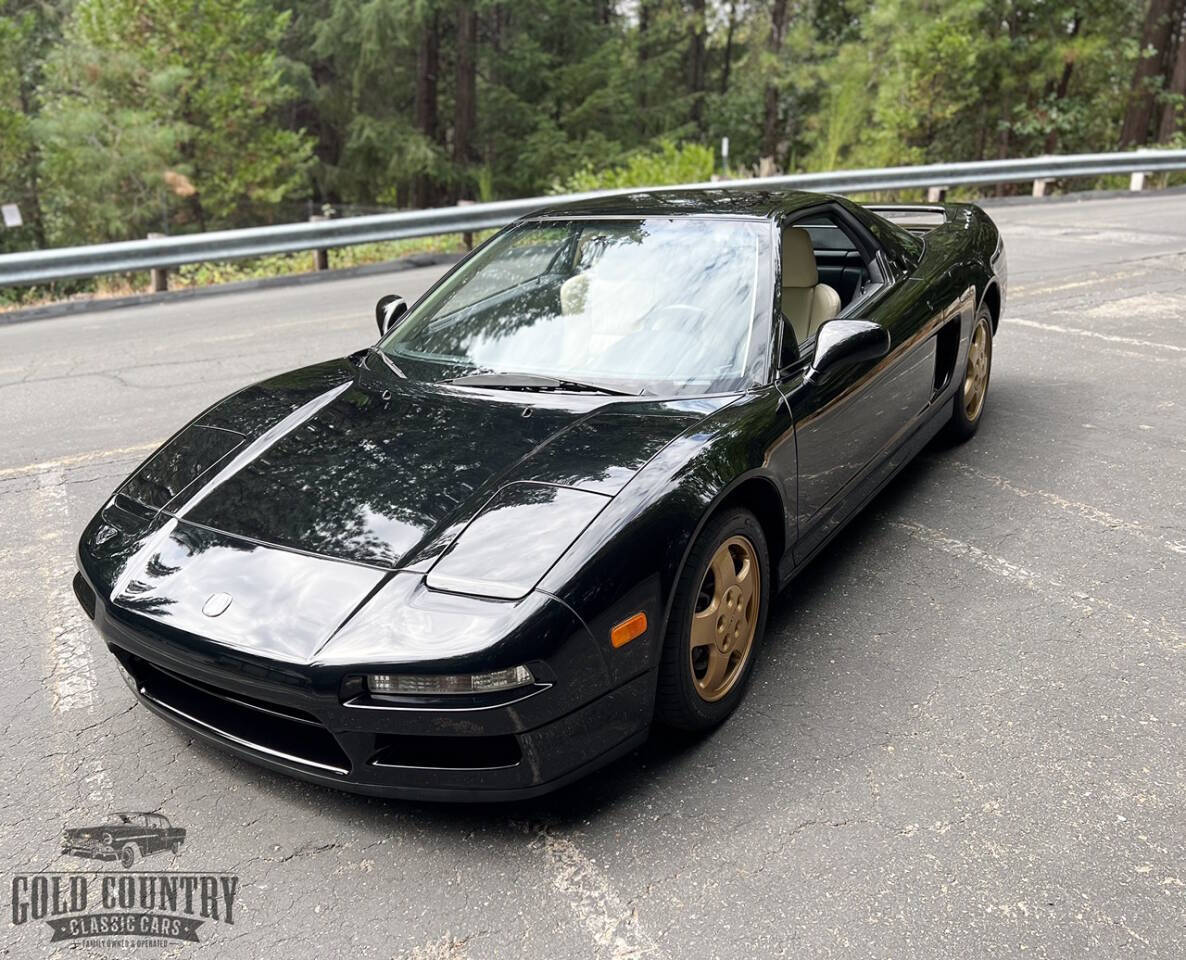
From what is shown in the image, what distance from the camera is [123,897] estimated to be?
2283 millimetres

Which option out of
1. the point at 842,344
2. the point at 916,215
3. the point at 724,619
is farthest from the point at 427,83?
the point at 724,619

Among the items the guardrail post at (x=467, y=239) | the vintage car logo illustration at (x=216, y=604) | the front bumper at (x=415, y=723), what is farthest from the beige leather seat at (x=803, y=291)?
the guardrail post at (x=467, y=239)

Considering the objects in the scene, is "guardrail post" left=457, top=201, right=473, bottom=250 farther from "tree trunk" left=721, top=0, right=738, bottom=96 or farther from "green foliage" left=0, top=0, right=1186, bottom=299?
"tree trunk" left=721, top=0, right=738, bottom=96

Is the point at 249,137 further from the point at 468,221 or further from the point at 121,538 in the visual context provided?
the point at 121,538

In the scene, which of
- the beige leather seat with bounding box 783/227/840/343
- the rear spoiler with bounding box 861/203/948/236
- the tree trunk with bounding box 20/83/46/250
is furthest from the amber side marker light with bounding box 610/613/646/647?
the tree trunk with bounding box 20/83/46/250

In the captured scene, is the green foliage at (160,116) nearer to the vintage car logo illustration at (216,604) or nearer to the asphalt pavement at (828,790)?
the asphalt pavement at (828,790)

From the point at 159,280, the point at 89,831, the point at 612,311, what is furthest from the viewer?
the point at 159,280

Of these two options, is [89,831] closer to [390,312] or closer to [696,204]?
[390,312]

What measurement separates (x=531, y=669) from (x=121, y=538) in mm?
1322

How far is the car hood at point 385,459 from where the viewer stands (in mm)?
2529

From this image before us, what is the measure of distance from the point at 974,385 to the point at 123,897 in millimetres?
4289

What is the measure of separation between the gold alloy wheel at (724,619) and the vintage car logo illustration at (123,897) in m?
1.29

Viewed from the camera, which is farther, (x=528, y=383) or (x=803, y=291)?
(x=803, y=291)

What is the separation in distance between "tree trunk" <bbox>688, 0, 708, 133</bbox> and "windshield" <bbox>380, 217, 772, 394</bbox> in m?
29.2
